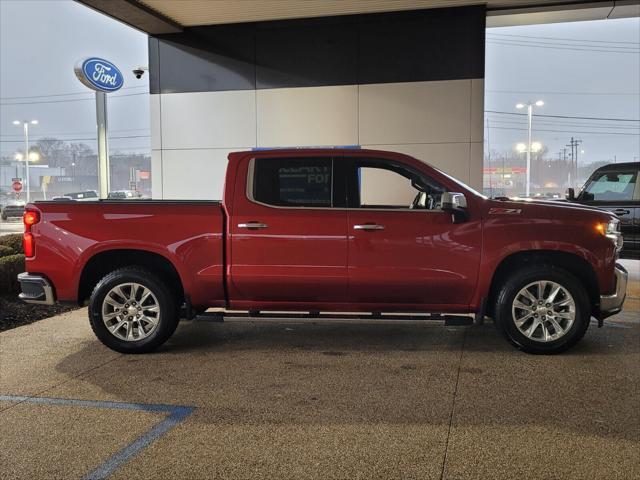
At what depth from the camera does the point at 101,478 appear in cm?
316

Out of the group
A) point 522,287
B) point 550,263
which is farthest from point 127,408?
point 550,263

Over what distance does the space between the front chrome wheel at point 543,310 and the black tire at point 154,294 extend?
3.33m

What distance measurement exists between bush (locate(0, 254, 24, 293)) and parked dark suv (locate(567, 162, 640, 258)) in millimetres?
9322

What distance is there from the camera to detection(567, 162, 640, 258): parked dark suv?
10055 mm

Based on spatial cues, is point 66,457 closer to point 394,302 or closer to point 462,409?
Result: point 462,409

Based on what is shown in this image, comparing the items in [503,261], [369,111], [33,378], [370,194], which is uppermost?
[369,111]

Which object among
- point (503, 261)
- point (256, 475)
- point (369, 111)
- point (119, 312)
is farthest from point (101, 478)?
point (369, 111)

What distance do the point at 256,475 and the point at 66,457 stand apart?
46.9 inches

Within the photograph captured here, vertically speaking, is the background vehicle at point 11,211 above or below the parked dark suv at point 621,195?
below

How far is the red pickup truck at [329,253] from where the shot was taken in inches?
213

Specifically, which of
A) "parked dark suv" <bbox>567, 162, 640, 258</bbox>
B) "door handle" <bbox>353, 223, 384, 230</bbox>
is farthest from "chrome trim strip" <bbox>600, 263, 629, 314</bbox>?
"parked dark suv" <bbox>567, 162, 640, 258</bbox>

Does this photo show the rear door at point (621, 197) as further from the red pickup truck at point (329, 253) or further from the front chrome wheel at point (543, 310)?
the front chrome wheel at point (543, 310)

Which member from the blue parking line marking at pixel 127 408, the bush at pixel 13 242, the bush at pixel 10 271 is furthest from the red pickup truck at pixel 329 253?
the bush at pixel 13 242

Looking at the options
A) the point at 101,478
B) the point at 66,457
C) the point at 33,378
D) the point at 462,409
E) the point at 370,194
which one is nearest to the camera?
the point at 101,478
